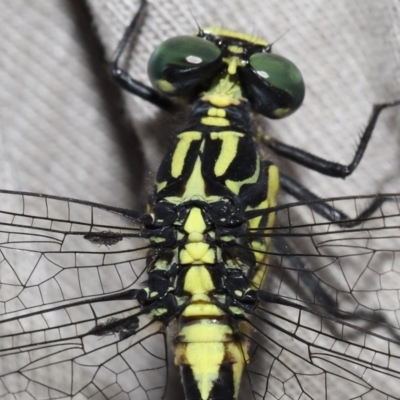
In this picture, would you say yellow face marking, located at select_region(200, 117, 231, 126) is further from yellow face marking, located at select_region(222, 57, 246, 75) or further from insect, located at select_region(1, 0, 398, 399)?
yellow face marking, located at select_region(222, 57, 246, 75)

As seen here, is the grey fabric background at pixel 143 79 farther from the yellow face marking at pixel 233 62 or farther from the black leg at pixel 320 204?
the yellow face marking at pixel 233 62

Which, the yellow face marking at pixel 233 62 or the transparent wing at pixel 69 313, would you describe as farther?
the yellow face marking at pixel 233 62

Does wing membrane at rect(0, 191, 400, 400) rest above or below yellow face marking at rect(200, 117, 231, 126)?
below

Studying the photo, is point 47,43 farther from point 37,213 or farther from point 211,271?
point 211,271

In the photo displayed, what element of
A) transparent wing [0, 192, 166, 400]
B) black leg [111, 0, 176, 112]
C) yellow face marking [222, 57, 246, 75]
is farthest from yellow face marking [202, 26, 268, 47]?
transparent wing [0, 192, 166, 400]

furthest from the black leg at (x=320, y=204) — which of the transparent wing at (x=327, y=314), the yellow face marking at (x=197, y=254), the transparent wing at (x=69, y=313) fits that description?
the transparent wing at (x=69, y=313)

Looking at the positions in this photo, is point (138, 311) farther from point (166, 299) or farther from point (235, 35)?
point (235, 35)

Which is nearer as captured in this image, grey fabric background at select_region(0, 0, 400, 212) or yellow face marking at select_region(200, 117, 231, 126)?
yellow face marking at select_region(200, 117, 231, 126)

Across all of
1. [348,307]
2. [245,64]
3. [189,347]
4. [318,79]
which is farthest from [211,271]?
[318,79]
